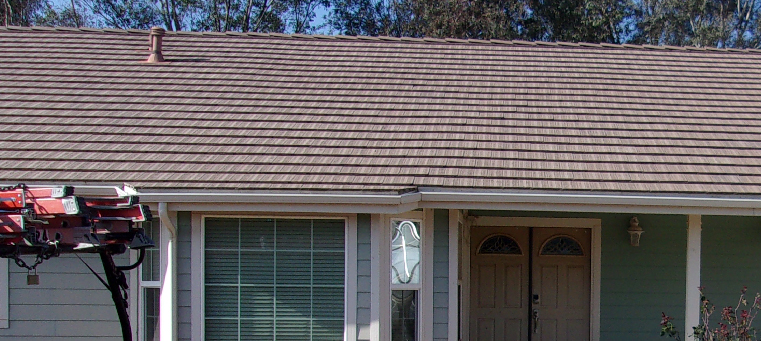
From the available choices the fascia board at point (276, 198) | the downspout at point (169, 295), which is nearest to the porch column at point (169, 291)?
the downspout at point (169, 295)

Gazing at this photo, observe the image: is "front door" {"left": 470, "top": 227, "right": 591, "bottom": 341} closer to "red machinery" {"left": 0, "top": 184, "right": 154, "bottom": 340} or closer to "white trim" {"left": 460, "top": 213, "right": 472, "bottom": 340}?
"white trim" {"left": 460, "top": 213, "right": 472, "bottom": 340}

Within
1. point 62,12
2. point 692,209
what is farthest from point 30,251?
point 62,12

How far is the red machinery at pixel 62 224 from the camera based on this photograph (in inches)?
152

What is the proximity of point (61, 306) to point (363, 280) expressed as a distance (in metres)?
2.72

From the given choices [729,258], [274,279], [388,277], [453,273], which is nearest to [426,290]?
[453,273]

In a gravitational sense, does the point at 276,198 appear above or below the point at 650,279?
above

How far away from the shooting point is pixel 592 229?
348 inches

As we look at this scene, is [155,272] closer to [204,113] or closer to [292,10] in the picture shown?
[204,113]

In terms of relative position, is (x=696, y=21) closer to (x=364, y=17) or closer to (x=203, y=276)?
(x=364, y=17)

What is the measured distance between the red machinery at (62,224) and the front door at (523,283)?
5366 millimetres

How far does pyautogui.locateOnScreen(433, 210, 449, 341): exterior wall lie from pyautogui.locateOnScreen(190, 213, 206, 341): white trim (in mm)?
1989

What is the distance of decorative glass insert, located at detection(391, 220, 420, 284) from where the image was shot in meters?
6.86

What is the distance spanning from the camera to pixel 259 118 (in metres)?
7.90

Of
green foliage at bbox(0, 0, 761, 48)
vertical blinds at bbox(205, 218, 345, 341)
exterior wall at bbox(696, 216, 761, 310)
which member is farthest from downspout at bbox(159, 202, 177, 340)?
green foliage at bbox(0, 0, 761, 48)
